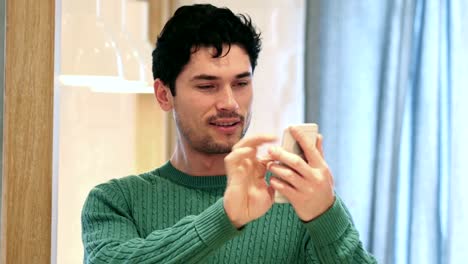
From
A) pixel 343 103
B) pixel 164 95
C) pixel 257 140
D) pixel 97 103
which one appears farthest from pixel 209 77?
pixel 343 103

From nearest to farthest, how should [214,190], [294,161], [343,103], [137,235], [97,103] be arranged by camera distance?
[294,161] → [137,235] → [214,190] → [97,103] → [343,103]

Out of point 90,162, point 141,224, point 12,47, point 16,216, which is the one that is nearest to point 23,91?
point 12,47

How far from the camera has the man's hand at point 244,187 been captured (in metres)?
1.23

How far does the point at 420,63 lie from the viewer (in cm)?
222

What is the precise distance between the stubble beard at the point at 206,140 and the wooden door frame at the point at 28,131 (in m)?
0.28

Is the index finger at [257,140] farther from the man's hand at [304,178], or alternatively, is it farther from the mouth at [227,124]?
the mouth at [227,124]

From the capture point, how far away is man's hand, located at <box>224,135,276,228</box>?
4.03 ft

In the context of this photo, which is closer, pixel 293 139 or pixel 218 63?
pixel 293 139

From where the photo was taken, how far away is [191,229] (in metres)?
1.26

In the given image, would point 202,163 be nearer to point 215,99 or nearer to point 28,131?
point 215,99

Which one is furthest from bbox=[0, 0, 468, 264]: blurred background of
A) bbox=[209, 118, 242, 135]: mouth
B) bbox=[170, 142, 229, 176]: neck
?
bbox=[209, 118, 242, 135]: mouth

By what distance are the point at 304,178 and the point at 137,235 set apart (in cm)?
41

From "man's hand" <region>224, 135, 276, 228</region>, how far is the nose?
22 centimetres

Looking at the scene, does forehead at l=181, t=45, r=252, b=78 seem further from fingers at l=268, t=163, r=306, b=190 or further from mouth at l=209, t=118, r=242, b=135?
fingers at l=268, t=163, r=306, b=190
